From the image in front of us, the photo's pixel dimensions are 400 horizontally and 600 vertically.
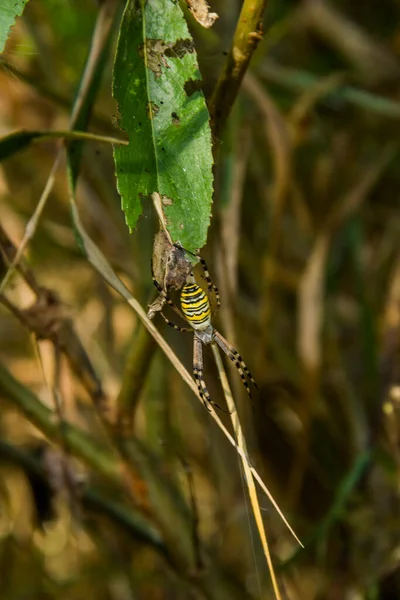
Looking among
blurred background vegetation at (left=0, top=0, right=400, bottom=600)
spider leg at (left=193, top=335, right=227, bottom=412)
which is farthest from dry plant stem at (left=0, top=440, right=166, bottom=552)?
spider leg at (left=193, top=335, right=227, bottom=412)

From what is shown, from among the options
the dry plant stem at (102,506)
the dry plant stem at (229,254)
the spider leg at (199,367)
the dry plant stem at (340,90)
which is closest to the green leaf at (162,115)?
the spider leg at (199,367)

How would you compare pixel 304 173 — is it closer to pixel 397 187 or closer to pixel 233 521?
pixel 397 187

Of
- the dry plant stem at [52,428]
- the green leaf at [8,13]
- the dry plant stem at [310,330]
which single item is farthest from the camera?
the dry plant stem at [310,330]

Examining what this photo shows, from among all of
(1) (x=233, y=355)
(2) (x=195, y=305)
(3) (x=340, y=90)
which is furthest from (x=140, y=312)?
(3) (x=340, y=90)

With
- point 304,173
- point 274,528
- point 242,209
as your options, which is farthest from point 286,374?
point 304,173

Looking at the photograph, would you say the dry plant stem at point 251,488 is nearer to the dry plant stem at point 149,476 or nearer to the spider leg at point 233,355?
the spider leg at point 233,355

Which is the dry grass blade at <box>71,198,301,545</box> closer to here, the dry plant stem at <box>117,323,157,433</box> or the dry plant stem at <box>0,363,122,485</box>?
the dry plant stem at <box>117,323,157,433</box>
